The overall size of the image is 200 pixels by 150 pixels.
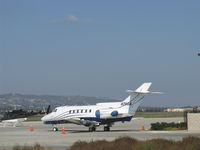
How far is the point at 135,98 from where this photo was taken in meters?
45.8

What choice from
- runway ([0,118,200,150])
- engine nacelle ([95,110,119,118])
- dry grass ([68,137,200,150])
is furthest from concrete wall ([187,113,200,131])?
dry grass ([68,137,200,150])

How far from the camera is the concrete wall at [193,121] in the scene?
44.4m

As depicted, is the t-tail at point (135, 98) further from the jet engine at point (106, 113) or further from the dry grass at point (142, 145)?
the dry grass at point (142, 145)

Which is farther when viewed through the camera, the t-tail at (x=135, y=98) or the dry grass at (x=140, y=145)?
the t-tail at (x=135, y=98)

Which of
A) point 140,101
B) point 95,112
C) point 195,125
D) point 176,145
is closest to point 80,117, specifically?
point 95,112

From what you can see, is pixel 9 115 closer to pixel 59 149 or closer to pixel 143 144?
pixel 59 149

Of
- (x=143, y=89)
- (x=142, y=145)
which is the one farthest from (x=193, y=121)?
(x=142, y=145)

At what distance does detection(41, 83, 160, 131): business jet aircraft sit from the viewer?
150 feet

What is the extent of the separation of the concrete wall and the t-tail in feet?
13.3

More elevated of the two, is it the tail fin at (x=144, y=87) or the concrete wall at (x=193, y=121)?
the tail fin at (x=144, y=87)

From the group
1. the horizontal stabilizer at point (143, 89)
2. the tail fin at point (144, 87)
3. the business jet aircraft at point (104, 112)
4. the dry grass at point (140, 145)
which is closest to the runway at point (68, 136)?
the business jet aircraft at point (104, 112)

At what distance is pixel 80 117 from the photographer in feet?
159

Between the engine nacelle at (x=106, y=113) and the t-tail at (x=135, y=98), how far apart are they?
3.56 ft

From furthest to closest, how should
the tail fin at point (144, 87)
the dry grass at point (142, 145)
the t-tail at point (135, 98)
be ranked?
the tail fin at point (144, 87), the t-tail at point (135, 98), the dry grass at point (142, 145)
